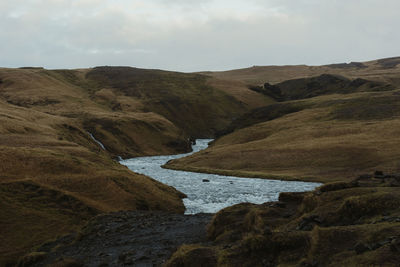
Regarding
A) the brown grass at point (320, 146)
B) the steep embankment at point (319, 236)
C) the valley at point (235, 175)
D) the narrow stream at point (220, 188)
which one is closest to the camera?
the steep embankment at point (319, 236)

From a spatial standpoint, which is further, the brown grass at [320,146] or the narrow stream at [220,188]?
the brown grass at [320,146]

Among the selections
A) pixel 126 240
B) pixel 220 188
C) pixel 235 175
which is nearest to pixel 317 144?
pixel 235 175

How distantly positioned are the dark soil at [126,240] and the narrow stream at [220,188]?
11.4m

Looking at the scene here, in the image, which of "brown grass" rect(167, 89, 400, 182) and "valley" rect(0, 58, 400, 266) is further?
"brown grass" rect(167, 89, 400, 182)

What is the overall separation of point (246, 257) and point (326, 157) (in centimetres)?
6819

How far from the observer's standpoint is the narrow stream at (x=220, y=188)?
52.2 m

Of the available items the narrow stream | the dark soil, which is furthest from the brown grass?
the dark soil

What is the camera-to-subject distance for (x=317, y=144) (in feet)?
301

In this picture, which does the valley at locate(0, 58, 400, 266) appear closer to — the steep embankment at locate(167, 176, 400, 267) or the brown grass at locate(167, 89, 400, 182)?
the steep embankment at locate(167, 176, 400, 267)

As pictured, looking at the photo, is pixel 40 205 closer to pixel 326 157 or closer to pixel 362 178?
pixel 362 178

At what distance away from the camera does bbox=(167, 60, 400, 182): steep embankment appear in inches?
3046

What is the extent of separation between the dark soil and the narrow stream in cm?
1139

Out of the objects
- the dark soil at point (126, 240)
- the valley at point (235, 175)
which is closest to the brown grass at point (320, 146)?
the valley at point (235, 175)

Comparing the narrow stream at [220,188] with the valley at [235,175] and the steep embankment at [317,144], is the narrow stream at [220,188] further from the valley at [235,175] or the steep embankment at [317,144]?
the steep embankment at [317,144]
